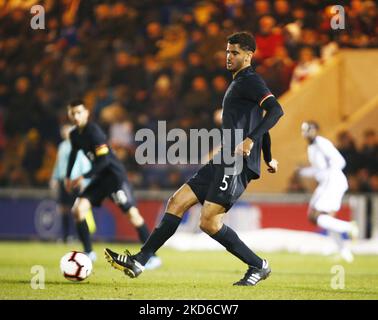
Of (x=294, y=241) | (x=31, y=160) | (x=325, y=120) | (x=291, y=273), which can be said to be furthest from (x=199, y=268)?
(x=31, y=160)

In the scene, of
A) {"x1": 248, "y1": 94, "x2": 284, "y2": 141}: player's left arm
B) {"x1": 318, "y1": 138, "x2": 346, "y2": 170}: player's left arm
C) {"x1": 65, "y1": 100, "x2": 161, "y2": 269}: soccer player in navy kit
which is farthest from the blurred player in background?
{"x1": 248, "y1": 94, "x2": 284, "y2": 141}: player's left arm

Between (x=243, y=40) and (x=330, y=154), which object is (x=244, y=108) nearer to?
(x=243, y=40)

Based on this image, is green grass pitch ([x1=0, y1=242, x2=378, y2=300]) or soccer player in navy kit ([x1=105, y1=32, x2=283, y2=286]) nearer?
green grass pitch ([x1=0, y1=242, x2=378, y2=300])

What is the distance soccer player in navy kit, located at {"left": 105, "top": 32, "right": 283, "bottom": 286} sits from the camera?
8.00 metres

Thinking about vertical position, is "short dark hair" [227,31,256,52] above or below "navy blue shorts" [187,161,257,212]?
above

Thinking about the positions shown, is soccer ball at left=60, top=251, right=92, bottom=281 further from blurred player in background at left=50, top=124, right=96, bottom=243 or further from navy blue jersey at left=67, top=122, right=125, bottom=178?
blurred player in background at left=50, top=124, right=96, bottom=243

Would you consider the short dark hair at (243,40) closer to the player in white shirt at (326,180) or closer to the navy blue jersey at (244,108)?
the navy blue jersey at (244,108)

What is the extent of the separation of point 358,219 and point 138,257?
7.78 m

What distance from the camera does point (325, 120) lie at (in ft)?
53.9

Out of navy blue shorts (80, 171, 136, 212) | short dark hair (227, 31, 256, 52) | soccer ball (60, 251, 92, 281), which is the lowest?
soccer ball (60, 251, 92, 281)

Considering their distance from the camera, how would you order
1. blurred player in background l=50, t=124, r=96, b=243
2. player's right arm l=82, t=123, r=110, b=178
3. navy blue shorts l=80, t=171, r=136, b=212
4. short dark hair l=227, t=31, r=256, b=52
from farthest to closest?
1. blurred player in background l=50, t=124, r=96, b=243
2. navy blue shorts l=80, t=171, r=136, b=212
3. player's right arm l=82, t=123, r=110, b=178
4. short dark hair l=227, t=31, r=256, b=52

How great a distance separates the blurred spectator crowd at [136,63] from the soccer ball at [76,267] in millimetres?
7492

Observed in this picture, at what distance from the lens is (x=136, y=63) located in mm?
17922

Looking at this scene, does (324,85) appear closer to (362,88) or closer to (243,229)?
(362,88)
